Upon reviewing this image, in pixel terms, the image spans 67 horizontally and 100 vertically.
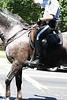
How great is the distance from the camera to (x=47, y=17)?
21.7 ft

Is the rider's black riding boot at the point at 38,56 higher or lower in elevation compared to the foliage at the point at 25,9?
higher

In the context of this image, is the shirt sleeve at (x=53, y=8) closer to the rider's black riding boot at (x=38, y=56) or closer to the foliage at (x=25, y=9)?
the rider's black riding boot at (x=38, y=56)

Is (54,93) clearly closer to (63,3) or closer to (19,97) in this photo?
(19,97)

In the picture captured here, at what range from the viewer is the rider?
261 inches

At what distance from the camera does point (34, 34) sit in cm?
695

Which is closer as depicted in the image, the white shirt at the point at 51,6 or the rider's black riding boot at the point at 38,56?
the white shirt at the point at 51,6

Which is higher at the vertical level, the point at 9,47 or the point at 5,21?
the point at 5,21

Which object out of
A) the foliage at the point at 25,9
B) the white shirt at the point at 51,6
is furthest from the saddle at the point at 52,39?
the foliage at the point at 25,9

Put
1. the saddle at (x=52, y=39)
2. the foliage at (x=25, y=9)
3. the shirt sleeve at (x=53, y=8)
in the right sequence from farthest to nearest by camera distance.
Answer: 1. the foliage at (x=25, y=9)
2. the saddle at (x=52, y=39)
3. the shirt sleeve at (x=53, y=8)

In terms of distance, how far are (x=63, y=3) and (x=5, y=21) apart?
79.6 feet

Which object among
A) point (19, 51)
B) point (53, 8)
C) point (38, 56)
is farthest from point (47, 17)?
point (19, 51)

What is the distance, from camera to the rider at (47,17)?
6629 millimetres

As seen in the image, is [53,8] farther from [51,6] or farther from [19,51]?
[19,51]

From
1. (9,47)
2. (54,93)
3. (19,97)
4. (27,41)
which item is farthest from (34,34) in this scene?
(54,93)
